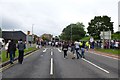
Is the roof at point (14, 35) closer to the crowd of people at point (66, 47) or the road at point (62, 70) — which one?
the crowd of people at point (66, 47)

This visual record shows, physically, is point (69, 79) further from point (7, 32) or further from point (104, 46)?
point (7, 32)

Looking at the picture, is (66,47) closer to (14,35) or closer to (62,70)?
(62,70)

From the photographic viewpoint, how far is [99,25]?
4267 inches

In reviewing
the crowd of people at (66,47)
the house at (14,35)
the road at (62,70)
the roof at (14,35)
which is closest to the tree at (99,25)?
the house at (14,35)

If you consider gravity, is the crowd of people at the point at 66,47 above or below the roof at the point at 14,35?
below

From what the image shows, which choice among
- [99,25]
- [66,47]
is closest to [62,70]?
[66,47]

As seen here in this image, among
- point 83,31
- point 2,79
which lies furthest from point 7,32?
point 2,79

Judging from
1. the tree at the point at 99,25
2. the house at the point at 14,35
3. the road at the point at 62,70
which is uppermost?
the tree at the point at 99,25

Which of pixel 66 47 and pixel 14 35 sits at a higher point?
pixel 14 35

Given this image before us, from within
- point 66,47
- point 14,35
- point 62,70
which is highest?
point 14,35

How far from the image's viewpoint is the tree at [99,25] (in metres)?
105

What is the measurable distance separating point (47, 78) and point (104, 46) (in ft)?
120

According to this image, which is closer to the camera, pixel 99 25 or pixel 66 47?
pixel 66 47

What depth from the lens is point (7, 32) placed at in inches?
4722
